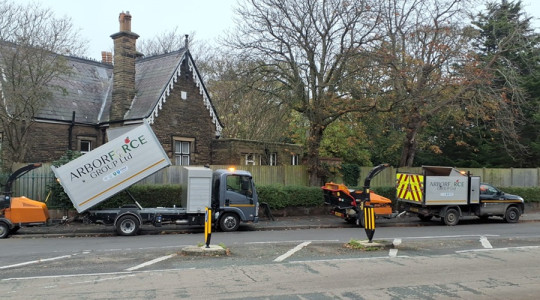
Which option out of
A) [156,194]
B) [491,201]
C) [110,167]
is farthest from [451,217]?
[110,167]

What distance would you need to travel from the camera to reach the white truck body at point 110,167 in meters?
14.3

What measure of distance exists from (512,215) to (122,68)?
1975cm

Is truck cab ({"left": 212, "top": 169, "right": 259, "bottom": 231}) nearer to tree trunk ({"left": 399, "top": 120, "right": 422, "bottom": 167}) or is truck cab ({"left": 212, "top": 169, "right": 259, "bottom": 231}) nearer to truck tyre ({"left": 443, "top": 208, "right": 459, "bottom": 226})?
truck tyre ({"left": 443, "top": 208, "right": 459, "bottom": 226})

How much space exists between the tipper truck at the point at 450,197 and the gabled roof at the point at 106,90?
12218 mm

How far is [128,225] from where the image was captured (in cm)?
1470

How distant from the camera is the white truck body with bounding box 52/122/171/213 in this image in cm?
1427

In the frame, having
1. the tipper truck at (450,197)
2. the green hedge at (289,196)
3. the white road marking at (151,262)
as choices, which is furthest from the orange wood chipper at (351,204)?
the white road marking at (151,262)

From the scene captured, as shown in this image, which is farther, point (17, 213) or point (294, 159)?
point (294, 159)

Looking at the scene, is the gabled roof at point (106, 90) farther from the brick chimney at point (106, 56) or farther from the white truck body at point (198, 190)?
the white truck body at point (198, 190)

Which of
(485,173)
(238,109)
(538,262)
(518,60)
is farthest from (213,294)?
(518,60)

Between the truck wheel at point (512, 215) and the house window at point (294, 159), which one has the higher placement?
the house window at point (294, 159)

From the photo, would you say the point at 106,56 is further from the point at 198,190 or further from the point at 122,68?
the point at 198,190

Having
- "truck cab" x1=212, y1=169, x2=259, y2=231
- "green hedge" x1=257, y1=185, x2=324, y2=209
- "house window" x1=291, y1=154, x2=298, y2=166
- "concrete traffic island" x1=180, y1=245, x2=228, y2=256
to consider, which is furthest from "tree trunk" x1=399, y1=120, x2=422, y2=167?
"concrete traffic island" x1=180, y1=245, x2=228, y2=256

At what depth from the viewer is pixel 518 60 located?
3109 cm
